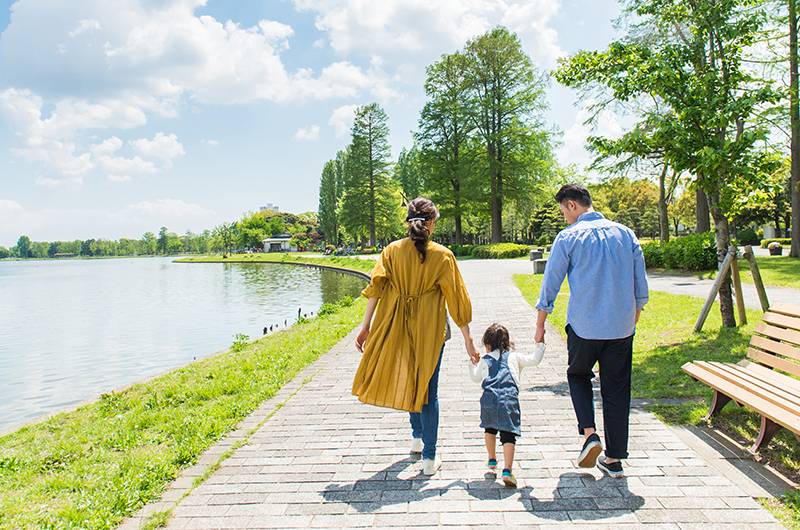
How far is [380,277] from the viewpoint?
310 centimetres

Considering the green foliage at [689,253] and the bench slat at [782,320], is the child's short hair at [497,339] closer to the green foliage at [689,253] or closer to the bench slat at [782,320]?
the bench slat at [782,320]

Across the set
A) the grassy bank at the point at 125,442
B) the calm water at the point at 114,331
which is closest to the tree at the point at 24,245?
the calm water at the point at 114,331

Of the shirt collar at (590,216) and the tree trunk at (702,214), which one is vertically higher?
the tree trunk at (702,214)

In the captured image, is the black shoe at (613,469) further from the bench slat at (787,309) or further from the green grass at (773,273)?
the green grass at (773,273)

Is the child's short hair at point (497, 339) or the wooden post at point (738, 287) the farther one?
the wooden post at point (738, 287)

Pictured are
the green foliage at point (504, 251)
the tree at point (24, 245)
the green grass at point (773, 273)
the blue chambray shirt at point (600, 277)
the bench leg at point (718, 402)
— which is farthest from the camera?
the tree at point (24, 245)

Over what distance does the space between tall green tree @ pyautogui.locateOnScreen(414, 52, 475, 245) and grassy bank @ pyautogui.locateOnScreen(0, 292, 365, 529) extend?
30.1m

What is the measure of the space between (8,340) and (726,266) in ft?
57.1

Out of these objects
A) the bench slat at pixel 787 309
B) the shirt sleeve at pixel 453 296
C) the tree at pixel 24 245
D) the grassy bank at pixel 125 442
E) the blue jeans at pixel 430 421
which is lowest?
the grassy bank at pixel 125 442

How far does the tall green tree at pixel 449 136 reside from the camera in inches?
1384

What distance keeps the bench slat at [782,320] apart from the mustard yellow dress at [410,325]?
9.26 ft

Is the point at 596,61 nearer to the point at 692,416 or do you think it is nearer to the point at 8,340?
the point at 692,416

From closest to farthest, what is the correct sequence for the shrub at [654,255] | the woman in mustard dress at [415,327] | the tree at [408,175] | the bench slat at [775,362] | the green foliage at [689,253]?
the woman in mustard dress at [415,327]
the bench slat at [775,362]
the green foliage at [689,253]
the shrub at [654,255]
the tree at [408,175]

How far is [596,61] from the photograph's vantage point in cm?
636
